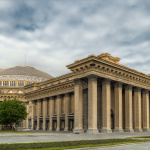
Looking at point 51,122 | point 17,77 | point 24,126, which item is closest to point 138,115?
point 51,122

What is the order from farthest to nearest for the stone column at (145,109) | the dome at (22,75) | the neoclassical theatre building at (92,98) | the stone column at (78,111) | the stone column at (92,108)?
the dome at (22,75) → the stone column at (145,109) → the stone column at (78,111) → the neoclassical theatre building at (92,98) → the stone column at (92,108)

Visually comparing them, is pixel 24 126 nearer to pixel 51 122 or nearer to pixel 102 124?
pixel 51 122

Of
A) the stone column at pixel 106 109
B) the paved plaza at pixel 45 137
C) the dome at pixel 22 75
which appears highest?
the dome at pixel 22 75

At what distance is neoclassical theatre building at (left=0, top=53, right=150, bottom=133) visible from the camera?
46.6 metres

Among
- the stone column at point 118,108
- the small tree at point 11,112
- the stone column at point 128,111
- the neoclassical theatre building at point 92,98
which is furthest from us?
the small tree at point 11,112

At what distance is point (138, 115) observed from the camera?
193 ft

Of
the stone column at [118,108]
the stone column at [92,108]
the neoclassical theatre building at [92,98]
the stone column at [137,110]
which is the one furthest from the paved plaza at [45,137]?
the stone column at [137,110]

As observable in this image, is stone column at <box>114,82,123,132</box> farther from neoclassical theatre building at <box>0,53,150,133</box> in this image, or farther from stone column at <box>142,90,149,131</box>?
stone column at <box>142,90,149,131</box>

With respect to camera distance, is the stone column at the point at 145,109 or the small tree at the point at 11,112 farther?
the small tree at the point at 11,112

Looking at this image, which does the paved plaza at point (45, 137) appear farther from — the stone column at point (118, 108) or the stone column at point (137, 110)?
the stone column at point (137, 110)

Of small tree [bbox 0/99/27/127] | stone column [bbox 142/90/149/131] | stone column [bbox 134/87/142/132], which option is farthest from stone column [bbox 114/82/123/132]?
small tree [bbox 0/99/27/127]

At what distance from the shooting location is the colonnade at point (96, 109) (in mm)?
46253

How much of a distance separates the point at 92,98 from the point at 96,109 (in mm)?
2428

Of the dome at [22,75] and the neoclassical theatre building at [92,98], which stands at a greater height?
the dome at [22,75]
